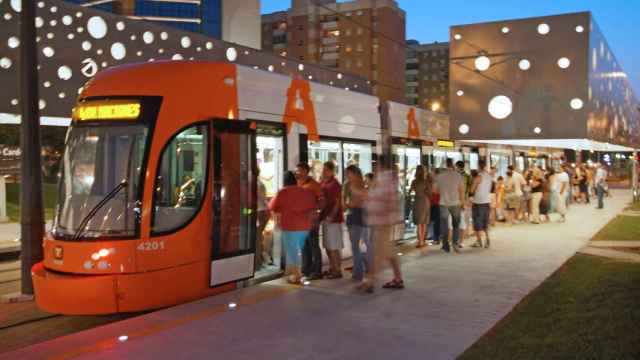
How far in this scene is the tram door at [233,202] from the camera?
8.76m

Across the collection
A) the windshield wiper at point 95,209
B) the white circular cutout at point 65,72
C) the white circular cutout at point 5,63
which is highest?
the white circular cutout at point 5,63

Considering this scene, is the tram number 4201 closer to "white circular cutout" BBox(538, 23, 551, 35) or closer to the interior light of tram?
the interior light of tram

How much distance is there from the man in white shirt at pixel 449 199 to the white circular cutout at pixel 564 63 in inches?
742

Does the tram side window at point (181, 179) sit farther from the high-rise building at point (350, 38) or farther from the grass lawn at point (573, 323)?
the high-rise building at point (350, 38)

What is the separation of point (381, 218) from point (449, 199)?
4782mm

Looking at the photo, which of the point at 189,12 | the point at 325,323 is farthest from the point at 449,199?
the point at 189,12

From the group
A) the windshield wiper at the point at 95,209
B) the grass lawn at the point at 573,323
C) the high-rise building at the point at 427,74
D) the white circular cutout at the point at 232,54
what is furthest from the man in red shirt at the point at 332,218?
the high-rise building at the point at 427,74

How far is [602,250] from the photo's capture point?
1392 centimetres

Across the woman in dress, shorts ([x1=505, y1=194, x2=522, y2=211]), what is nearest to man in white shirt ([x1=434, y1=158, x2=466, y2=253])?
the woman in dress

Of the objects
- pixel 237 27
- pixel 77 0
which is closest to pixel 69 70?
pixel 237 27

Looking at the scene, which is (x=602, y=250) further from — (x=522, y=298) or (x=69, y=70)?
(x=69, y=70)

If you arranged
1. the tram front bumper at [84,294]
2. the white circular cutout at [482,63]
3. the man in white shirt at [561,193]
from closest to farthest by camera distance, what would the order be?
the tram front bumper at [84,294] → the man in white shirt at [561,193] → the white circular cutout at [482,63]

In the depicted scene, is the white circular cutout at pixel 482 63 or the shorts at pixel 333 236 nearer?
the shorts at pixel 333 236

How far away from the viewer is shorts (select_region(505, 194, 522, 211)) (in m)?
19.9
